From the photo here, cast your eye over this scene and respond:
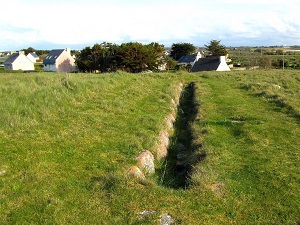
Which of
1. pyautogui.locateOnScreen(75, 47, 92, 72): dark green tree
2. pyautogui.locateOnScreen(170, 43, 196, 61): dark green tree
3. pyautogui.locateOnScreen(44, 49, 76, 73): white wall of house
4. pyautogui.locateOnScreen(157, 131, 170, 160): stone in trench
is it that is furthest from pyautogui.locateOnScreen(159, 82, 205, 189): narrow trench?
pyautogui.locateOnScreen(170, 43, 196, 61): dark green tree

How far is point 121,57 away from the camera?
47.5 meters

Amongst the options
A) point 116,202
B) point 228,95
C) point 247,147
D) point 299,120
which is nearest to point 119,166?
point 116,202

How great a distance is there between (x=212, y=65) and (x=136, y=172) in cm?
4799

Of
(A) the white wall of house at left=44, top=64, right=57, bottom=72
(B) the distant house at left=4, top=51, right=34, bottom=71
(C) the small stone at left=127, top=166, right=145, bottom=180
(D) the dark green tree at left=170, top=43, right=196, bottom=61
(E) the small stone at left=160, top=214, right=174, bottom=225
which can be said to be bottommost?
(E) the small stone at left=160, top=214, right=174, bottom=225

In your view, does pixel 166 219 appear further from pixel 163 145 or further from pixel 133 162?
pixel 163 145

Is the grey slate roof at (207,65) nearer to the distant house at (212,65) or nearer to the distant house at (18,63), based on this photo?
the distant house at (212,65)

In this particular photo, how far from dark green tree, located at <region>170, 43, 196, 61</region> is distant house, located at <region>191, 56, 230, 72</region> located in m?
40.0

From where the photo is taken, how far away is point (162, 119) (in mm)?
12047

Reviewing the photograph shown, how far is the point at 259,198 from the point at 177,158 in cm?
351

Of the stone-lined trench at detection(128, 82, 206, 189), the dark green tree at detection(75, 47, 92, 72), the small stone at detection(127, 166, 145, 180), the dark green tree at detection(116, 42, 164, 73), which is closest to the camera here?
the small stone at detection(127, 166, 145, 180)

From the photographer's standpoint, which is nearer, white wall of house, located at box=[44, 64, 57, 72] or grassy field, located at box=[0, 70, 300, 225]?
grassy field, located at box=[0, 70, 300, 225]

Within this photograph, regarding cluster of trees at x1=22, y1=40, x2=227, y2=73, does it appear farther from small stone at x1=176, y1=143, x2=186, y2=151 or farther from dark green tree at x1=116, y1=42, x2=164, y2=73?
small stone at x1=176, y1=143, x2=186, y2=151

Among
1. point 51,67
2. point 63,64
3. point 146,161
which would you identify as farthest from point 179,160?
point 63,64

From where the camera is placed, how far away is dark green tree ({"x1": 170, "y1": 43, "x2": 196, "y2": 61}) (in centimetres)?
9594
